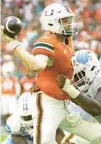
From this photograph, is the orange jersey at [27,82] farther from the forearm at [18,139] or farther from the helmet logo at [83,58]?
the helmet logo at [83,58]

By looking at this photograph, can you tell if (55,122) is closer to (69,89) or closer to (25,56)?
(69,89)

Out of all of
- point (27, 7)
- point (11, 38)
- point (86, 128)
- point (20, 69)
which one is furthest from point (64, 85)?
point (27, 7)

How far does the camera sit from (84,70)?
4.76 m

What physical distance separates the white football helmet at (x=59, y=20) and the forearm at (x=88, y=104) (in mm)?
690

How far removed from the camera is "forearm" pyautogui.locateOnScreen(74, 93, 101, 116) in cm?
419

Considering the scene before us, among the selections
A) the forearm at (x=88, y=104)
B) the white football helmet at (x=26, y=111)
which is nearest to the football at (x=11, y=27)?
the forearm at (x=88, y=104)

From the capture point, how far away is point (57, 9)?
4.70m

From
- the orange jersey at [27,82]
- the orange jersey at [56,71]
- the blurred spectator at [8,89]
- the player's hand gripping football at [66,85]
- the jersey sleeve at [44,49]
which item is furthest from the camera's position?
the blurred spectator at [8,89]

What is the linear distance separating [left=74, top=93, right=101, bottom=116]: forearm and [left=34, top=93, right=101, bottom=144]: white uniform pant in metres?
0.37

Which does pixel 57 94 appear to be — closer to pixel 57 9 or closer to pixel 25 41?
pixel 57 9

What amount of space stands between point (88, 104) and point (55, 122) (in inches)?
18.6

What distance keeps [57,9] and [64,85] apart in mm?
858

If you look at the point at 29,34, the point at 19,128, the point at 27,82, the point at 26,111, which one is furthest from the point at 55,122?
the point at 29,34

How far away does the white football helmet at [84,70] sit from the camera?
477 cm
